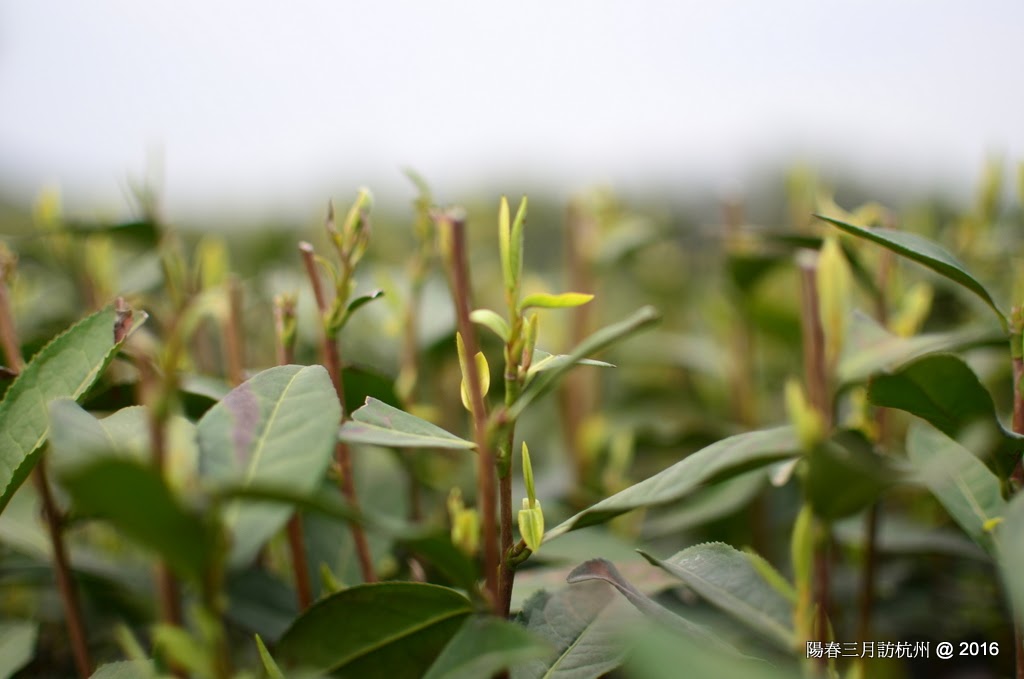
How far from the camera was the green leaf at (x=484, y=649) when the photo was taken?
1.54 feet

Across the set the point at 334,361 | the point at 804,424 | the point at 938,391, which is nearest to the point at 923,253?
the point at 938,391

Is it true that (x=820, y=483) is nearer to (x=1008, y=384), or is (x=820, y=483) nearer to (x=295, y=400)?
(x=295, y=400)

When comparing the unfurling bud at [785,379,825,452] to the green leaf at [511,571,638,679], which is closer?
the unfurling bud at [785,379,825,452]

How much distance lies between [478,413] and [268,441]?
5.3 inches

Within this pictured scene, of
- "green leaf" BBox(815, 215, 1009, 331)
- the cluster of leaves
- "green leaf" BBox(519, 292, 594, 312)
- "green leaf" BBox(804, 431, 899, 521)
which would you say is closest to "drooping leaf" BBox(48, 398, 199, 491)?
the cluster of leaves

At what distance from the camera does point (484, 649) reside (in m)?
0.49

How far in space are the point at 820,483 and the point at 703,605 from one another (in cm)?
65

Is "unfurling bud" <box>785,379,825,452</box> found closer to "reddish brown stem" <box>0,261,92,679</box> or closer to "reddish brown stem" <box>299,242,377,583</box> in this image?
"reddish brown stem" <box>299,242,377,583</box>

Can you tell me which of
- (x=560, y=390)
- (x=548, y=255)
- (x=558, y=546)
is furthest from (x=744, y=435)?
(x=548, y=255)

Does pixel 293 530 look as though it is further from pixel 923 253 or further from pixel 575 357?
pixel 923 253

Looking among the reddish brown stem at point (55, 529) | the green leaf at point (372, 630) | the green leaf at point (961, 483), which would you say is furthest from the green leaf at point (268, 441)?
the green leaf at point (961, 483)

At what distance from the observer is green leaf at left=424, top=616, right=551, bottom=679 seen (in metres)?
0.47

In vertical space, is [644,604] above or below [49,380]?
below

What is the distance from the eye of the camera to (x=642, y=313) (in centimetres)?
57
